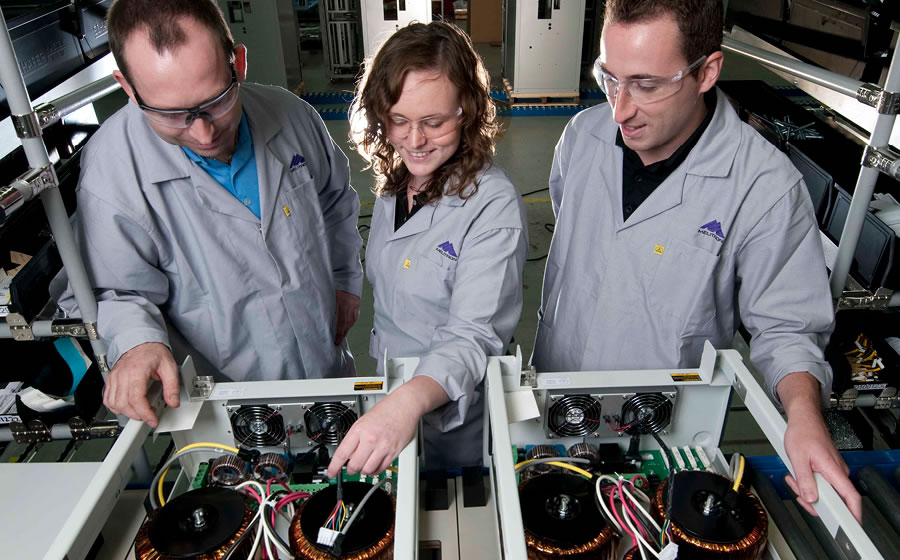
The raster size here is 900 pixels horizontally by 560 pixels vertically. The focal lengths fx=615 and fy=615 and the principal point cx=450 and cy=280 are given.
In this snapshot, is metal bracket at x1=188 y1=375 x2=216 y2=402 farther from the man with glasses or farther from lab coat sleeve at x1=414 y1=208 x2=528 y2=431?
the man with glasses

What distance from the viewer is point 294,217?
153 cm

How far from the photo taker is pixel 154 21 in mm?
1094

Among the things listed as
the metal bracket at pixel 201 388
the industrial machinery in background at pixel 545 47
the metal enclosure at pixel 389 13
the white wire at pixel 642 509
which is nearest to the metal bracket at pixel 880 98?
the white wire at pixel 642 509

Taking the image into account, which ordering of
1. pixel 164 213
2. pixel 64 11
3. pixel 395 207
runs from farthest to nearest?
pixel 64 11 → pixel 395 207 → pixel 164 213

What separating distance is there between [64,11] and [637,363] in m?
1.83

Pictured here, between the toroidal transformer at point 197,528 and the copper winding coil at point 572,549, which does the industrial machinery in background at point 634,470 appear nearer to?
the copper winding coil at point 572,549

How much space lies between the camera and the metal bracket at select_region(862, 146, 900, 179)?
123 cm

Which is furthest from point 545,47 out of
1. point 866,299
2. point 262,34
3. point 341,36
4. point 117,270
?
point 117,270

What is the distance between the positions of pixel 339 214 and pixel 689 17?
1.08 meters

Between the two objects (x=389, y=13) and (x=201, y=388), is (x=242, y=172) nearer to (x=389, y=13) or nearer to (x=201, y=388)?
(x=201, y=388)

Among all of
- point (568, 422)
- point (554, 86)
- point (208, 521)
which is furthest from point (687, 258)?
point (554, 86)

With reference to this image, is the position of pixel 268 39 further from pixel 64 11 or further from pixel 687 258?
pixel 687 258

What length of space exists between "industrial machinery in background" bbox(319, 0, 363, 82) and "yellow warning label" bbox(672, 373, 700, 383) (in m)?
5.96

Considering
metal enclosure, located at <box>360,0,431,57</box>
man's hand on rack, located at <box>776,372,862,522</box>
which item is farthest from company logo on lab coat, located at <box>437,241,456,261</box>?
metal enclosure, located at <box>360,0,431,57</box>
